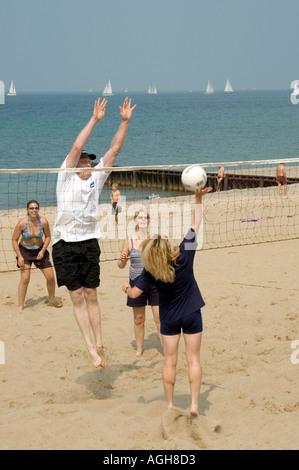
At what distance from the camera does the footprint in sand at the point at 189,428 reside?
15.6 feet

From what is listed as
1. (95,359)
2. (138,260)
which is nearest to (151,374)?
(95,359)

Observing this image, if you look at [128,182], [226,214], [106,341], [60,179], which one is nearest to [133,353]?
[106,341]

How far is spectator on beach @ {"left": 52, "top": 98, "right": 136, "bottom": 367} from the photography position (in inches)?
227

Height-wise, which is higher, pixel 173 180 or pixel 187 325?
pixel 173 180

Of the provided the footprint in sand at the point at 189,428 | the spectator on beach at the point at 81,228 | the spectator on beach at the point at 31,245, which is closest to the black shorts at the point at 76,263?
the spectator on beach at the point at 81,228

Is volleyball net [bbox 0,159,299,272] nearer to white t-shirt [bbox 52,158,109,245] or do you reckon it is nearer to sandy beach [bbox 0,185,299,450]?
white t-shirt [bbox 52,158,109,245]

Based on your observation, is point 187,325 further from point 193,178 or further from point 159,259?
point 193,178

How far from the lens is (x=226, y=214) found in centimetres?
1662

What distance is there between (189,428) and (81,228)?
2.06 meters

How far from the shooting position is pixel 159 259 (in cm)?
476

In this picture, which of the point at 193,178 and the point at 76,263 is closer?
the point at 193,178

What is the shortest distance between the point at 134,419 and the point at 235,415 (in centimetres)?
84

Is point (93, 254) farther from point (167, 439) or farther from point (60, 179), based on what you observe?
point (167, 439)

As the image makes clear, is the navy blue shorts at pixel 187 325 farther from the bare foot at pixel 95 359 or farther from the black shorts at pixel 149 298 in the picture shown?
the black shorts at pixel 149 298
